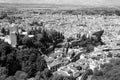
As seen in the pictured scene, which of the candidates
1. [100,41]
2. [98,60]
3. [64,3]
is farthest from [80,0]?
[98,60]

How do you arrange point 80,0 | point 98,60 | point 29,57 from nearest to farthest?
point 29,57
point 98,60
point 80,0

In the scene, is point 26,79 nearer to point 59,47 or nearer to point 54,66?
point 54,66

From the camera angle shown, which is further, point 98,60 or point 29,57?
point 98,60

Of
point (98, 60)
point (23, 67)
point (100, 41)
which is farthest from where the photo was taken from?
point (100, 41)

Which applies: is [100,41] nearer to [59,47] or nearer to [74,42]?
[74,42]

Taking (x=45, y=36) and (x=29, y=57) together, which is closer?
(x=29, y=57)

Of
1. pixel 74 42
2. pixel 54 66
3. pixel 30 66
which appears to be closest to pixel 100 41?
pixel 74 42

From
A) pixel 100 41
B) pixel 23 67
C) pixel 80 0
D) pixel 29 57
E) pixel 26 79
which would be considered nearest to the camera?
pixel 26 79

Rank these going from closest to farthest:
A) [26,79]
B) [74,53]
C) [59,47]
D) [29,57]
Result: [26,79] → [29,57] → [74,53] → [59,47]
